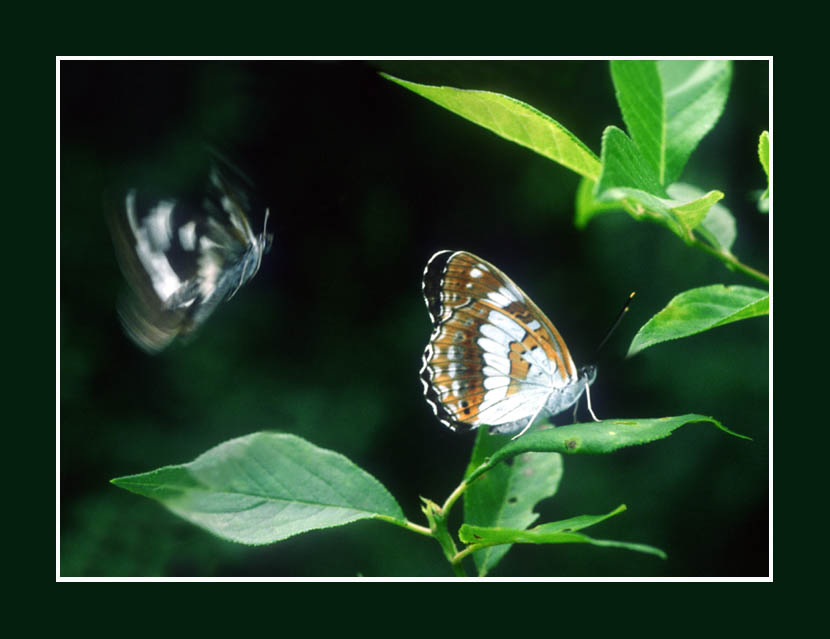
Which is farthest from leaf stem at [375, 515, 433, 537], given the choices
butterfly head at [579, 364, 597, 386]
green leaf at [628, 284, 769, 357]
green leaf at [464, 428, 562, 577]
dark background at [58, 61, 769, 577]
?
dark background at [58, 61, 769, 577]

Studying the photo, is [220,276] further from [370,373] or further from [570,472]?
[570,472]

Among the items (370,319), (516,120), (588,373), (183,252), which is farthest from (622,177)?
(370,319)

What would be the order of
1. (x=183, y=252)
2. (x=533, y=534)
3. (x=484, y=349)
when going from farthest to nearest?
(x=183, y=252) < (x=484, y=349) < (x=533, y=534)

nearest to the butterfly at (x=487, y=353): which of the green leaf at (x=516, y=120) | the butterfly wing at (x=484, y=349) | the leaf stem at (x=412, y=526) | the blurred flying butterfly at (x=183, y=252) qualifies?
the butterfly wing at (x=484, y=349)

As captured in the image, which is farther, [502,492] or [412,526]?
[502,492]

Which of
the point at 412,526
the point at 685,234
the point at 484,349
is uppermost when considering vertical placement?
the point at 685,234

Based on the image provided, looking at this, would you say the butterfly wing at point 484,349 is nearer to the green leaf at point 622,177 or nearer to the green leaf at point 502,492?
the green leaf at point 502,492

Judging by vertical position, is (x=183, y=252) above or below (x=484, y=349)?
above

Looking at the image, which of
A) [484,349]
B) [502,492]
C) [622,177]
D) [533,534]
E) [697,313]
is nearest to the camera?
[622,177]

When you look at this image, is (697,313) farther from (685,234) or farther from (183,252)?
(183,252)
